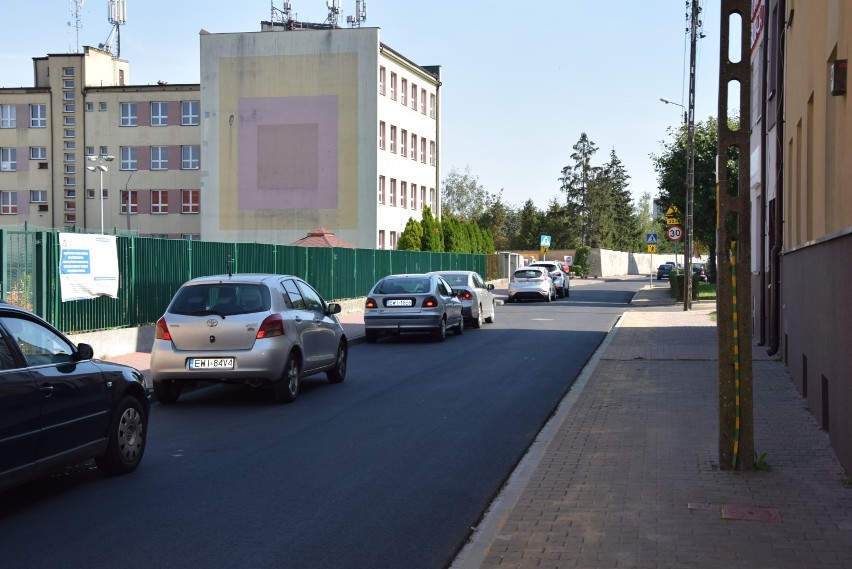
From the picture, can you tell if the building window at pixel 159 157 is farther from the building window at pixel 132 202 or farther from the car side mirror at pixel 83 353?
the car side mirror at pixel 83 353

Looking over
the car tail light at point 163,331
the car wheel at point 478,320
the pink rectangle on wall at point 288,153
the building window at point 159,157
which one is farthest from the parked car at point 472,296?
the building window at point 159,157

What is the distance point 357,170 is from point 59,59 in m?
26.0

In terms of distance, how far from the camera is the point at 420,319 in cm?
2302

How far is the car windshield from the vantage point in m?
23.4

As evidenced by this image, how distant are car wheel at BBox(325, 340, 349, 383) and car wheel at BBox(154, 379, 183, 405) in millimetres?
2785

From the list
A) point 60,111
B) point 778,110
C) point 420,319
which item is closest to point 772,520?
point 778,110

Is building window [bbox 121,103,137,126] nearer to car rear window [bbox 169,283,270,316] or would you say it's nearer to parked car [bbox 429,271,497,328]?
parked car [bbox 429,271,497,328]

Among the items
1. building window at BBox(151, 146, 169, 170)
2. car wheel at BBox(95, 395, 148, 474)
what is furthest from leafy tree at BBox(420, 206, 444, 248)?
car wheel at BBox(95, 395, 148, 474)

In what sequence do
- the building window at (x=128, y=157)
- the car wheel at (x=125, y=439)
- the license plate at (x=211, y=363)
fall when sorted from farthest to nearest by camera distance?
the building window at (x=128, y=157) → the license plate at (x=211, y=363) → the car wheel at (x=125, y=439)

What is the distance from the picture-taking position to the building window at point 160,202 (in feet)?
234

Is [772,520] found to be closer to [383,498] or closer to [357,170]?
[383,498]

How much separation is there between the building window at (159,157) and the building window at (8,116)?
10311 millimetres

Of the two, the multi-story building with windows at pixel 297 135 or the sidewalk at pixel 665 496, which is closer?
the sidewalk at pixel 665 496

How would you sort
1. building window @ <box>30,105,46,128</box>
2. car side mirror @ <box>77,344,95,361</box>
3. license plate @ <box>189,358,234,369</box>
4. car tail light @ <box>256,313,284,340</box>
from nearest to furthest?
car side mirror @ <box>77,344,95,361</box>
license plate @ <box>189,358,234,369</box>
car tail light @ <box>256,313,284,340</box>
building window @ <box>30,105,46,128</box>
